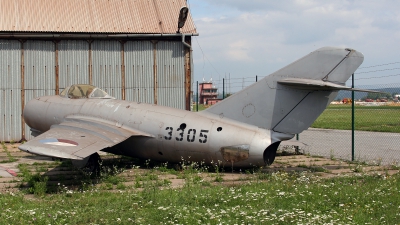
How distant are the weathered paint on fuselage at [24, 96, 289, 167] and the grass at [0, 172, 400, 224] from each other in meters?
1.58

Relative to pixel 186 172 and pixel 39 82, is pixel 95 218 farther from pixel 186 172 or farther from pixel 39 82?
pixel 39 82

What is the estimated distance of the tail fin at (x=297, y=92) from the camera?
1056cm

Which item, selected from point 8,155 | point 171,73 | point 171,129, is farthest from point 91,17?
point 171,129

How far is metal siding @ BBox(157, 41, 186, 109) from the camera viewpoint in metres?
21.0

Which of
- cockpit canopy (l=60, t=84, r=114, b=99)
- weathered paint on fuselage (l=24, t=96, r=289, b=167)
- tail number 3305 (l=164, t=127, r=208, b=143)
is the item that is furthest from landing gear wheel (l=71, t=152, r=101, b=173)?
cockpit canopy (l=60, t=84, r=114, b=99)

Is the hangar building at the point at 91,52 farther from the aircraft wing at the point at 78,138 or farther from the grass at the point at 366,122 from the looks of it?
the grass at the point at 366,122

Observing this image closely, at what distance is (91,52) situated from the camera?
802 inches

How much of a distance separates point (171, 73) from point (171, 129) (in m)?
9.42

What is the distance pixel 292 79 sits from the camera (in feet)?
35.8

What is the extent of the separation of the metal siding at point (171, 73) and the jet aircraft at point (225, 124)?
25.7ft

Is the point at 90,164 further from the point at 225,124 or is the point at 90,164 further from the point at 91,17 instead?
the point at 91,17

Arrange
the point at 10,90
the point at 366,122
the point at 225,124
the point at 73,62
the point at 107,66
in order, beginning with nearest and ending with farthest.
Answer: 1. the point at 225,124
2. the point at 10,90
3. the point at 73,62
4. the point at 107,66
5. the point at 366,122

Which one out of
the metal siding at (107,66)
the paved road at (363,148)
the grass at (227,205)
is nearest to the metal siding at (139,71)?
the metal siding at (107,66)

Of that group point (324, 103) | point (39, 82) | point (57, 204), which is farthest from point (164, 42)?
point (57, 204)
